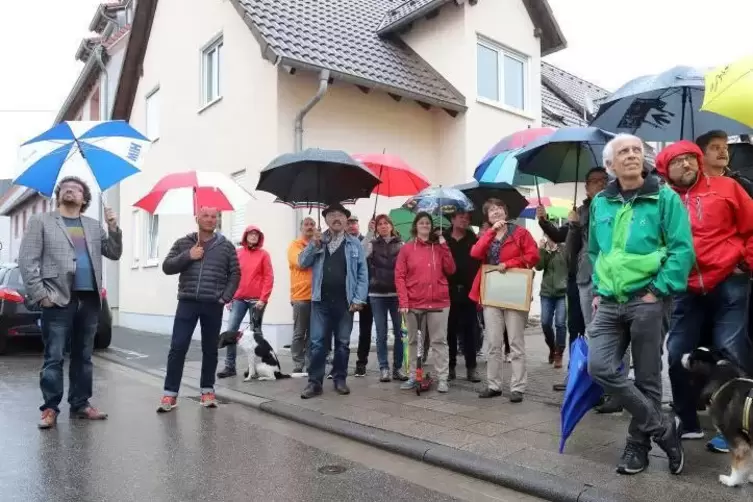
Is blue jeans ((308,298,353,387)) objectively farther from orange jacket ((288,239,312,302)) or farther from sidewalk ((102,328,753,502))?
orange jacket ((288,239,312,302))

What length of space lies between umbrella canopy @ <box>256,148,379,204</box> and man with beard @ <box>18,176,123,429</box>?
1.83 metres

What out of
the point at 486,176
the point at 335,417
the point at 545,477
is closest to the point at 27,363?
the point at 335,417

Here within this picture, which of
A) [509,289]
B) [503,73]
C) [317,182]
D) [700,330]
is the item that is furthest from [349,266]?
[503,73]

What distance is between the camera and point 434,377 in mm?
7277

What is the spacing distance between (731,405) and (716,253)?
1024 millimetres

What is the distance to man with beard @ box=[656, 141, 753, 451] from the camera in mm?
4141

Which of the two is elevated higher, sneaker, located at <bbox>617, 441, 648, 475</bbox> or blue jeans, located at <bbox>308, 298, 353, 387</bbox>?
blue jeans, located at <bbox>308, 298, 353, 387</bbox>

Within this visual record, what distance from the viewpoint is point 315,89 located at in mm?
11188

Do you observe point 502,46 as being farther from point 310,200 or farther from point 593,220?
point 593,220

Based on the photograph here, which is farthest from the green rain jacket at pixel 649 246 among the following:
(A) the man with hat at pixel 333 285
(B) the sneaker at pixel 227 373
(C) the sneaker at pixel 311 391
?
(B) the sneaker at pixel 227 373

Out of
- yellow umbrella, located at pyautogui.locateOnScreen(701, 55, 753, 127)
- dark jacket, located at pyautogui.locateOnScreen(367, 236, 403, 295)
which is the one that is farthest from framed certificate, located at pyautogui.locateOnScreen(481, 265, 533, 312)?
yellow umbrella, located at pyautogui.locateOnScreen(701, 55, 753, 127)

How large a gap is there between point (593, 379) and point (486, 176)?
3.26 metres

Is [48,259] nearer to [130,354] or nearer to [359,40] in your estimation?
[130,354]

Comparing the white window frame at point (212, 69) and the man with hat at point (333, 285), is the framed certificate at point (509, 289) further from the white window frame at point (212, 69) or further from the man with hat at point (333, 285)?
the white window frame at point (212, 69)
